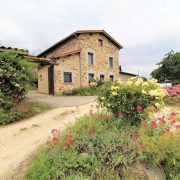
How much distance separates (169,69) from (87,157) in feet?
92.9

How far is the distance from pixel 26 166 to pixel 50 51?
20030 millimetres

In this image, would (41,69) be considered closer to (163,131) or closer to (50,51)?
(50,51)

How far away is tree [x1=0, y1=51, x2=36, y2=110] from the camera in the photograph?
27.5 feet

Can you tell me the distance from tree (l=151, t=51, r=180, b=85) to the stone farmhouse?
9.75m

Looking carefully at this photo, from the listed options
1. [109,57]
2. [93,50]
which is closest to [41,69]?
[93,50]

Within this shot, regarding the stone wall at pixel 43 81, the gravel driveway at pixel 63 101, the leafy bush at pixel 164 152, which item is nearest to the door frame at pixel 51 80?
the stone wall at pixel 43 81

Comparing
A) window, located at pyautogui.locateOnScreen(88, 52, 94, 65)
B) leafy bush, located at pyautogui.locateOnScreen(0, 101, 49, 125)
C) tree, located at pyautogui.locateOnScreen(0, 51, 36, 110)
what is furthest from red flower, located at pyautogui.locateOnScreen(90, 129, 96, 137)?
window, located at pyautogui.locateOnScreen(88, 52, 94, 65)

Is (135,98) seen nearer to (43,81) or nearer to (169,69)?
(43,81)

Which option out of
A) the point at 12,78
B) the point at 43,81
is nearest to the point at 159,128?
the point at 12,78

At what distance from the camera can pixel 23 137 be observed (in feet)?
19.3

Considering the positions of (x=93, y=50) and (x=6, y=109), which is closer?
(x=6, y=109)

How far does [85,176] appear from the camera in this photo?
3367 mm

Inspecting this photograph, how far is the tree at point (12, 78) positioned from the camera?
27.5 feet

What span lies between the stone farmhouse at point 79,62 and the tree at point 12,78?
6938 mm
